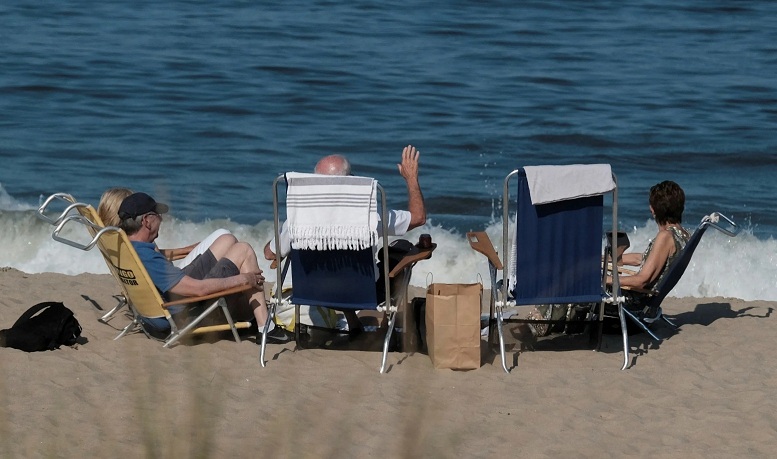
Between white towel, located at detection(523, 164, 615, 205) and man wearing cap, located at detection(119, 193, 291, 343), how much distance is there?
1.56m

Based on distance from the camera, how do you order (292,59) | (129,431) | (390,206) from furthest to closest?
(292,59) → (390,206) → (129,431)

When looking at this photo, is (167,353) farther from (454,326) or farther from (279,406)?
(454,326)

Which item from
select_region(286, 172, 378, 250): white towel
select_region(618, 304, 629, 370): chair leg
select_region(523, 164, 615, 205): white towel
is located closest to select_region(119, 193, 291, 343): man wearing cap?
select_region(286, 172, 378, 250): white towel

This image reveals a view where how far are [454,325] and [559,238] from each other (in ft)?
2.24

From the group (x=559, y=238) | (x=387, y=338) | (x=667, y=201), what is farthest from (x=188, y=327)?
(x=667, y=201)

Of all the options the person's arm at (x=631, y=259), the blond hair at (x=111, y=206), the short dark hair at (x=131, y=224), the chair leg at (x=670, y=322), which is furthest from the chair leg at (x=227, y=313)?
the chair leg at (x=670, y=322)

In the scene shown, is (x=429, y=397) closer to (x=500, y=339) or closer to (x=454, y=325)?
(x=454, y=325)

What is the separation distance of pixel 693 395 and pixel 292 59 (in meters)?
13.5

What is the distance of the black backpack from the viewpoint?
19.6 ft

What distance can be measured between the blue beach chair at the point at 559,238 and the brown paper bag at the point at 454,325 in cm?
15

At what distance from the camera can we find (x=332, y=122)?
15352 mm

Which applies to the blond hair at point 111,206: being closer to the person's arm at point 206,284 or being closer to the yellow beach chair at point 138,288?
the yellow beach chair at point 138,288

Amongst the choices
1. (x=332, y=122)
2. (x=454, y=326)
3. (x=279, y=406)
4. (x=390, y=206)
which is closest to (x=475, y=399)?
(x=454, y=326)

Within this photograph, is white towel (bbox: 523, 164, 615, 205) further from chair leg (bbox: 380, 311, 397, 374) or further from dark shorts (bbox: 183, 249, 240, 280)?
dark shorts (bbox: 183, 249, 240, 280)
